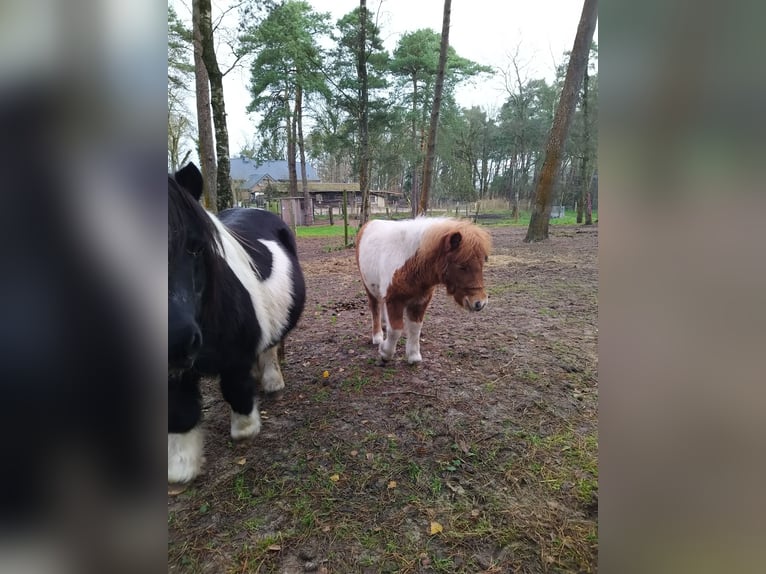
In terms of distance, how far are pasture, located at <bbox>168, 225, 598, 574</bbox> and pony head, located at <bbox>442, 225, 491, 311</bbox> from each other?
785mm

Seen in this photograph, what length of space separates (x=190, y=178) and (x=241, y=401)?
151 centimetres

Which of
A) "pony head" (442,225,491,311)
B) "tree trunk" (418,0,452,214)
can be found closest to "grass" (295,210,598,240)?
"tree trunk" (418,0,452,214)

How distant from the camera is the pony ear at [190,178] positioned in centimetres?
136

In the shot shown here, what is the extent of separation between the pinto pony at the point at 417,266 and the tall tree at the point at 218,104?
232 cm

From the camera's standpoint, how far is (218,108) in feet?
14.8

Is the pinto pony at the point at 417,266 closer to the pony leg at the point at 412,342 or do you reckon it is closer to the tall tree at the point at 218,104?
the pony leg at the point at 412,342

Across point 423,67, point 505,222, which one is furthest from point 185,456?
point 505,222

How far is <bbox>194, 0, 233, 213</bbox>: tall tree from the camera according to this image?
405cm

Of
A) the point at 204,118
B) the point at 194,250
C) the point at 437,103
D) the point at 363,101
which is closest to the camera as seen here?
the point at 194,250

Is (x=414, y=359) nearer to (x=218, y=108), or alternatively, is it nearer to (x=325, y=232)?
(x=218, y=108)

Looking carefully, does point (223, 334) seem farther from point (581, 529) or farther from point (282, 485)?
point (581, 529)
